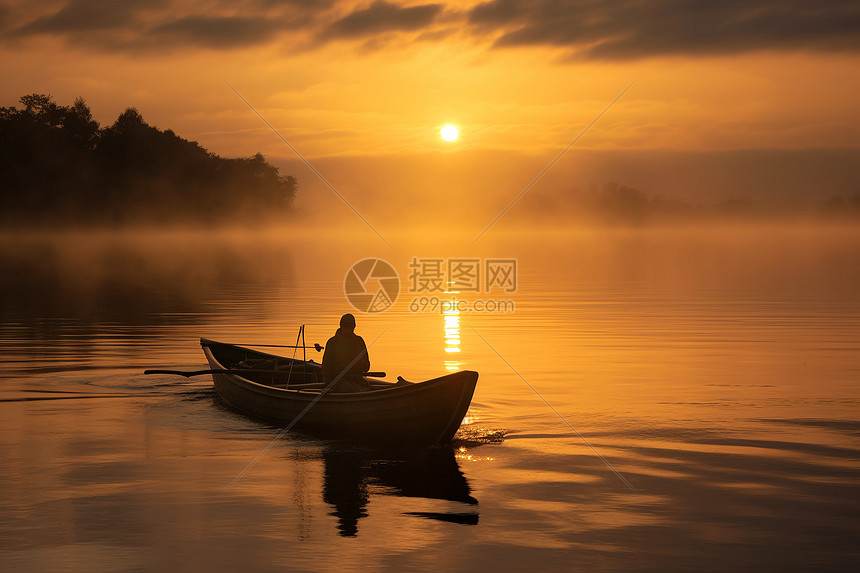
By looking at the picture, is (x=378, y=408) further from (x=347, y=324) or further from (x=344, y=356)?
(x=347, y=324)

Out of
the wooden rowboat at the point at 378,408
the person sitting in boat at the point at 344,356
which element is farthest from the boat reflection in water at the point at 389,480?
the person sitting in boat at the point at 344,356

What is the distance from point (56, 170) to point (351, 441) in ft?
605

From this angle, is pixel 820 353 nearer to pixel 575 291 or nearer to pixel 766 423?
pixel 766 423

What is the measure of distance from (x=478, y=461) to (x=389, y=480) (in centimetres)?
191

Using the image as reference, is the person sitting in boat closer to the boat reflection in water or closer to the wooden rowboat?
the wooden rowboat

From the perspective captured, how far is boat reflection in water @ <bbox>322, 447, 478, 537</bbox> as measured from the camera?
43.5 feet

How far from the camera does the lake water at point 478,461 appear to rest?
11812 millimetres

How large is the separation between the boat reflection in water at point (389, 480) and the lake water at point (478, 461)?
0.19 ft

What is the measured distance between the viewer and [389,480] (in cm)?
1516

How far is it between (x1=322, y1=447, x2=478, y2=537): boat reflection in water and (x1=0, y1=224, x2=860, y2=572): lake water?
57 millimetres

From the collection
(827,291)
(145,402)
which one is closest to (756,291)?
(827,291)

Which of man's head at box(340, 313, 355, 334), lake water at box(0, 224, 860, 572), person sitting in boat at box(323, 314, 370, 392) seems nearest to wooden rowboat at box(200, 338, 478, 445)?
lake water at box(0, 224, 860, 572)

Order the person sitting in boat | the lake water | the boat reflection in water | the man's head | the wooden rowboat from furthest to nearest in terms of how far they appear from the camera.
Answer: the person sitting in boat, the man's head, the wooden rowboat, the boat reflection in water, the lake water

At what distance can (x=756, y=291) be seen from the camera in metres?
56.2
